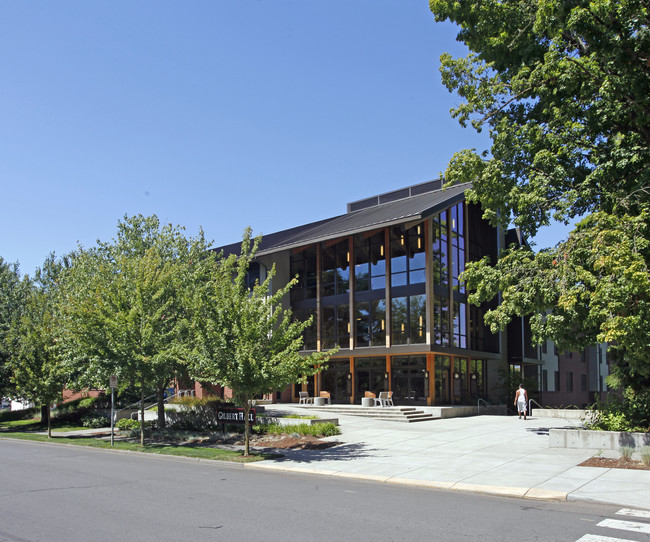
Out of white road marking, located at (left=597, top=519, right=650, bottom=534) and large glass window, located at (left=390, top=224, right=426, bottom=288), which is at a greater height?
large glass window, located at (left=390, top=224, right=426, bottom=288)

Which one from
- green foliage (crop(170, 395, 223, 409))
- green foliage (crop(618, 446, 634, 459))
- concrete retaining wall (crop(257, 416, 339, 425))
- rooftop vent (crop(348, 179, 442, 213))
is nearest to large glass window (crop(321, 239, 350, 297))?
rooftop vent (crop(348, 179, 442, 213))

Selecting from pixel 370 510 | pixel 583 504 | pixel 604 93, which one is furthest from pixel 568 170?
pixel 370 510

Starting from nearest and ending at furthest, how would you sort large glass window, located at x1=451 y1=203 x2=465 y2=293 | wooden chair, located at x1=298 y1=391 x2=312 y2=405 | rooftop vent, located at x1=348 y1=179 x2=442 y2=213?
1. large glass window, located at x1=451 y1=203 x2=465 y2=293
2. wooden chair, located at x1=298 y1=391 x2=312 y2=405
3. rooftop vent, located at x1=348 y1=179 x2=442 y2=213

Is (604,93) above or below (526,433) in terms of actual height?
above

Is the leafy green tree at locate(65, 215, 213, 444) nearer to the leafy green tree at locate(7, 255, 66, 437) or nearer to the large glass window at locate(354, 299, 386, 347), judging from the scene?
the leafy green tree at locate(7, 255, 66, 437)

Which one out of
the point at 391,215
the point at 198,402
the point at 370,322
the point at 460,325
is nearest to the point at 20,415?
the point at 198,402

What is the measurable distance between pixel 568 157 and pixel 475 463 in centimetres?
916

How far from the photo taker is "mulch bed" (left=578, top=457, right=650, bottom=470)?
1252 cm

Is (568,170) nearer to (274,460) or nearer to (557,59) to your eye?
(557,59)

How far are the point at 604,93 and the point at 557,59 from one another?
196 centimetres

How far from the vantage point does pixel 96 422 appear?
30141 mm

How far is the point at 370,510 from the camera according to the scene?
8961 millimetres

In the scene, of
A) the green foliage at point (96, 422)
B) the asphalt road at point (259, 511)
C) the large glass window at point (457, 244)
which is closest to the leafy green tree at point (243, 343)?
the asphalt road at point (259, 511)

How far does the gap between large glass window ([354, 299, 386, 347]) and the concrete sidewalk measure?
878 cm
